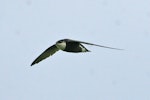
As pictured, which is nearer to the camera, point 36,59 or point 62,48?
point 62,48

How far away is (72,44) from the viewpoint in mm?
12266

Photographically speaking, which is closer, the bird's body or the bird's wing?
the bird's body

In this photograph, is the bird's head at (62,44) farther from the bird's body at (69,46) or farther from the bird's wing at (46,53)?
the bird's wing at (46,53)

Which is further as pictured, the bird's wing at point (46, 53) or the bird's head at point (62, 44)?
the bird's wing at point (46, 53)

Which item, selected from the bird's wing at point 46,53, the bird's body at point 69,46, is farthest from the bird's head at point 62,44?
the bird's wing at point 46,53

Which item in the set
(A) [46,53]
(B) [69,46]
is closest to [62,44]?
(B) [69,46]

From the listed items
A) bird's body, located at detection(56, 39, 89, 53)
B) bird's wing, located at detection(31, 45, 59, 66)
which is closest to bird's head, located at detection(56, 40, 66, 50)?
bird's body, located at detection(56, 39, 89, 53)

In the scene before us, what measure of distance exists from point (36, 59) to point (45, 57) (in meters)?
0.37

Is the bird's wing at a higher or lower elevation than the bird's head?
lower

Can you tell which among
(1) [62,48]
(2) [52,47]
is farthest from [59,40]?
(2) [52,47]

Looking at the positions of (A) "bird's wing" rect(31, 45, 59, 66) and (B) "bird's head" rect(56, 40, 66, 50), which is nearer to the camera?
(B) "bird's head" rect(56, 40, 66, 50)

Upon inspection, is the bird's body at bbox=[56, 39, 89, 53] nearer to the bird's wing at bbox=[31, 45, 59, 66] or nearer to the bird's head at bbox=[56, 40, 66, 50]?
the bird's head at bbox=[56, 40, 66, 50]

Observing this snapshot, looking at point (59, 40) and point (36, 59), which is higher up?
point (59, 40)

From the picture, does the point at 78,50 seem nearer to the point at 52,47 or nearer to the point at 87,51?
the point at 87,51
